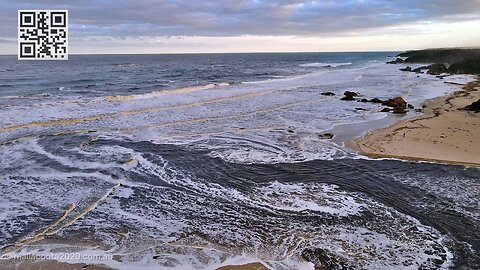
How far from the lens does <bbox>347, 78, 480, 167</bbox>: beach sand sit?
12.8 metres

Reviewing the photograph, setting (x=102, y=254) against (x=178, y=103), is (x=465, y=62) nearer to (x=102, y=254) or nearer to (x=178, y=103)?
(x=178, y=103)

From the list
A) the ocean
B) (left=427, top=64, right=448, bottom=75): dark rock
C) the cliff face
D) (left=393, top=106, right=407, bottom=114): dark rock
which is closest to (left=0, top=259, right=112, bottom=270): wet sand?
the ocean

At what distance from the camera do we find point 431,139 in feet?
48.8

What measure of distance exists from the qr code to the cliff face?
4761cm

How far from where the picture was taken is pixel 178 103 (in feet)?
84.6

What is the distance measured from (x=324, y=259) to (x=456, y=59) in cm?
7247

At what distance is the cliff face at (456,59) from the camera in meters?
49.8

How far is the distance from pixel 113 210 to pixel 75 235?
127cm

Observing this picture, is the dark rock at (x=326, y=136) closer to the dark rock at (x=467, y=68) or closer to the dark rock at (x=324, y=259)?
the dark rock at (x=324, y=259)

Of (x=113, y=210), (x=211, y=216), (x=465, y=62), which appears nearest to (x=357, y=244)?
(x=211, y=216)

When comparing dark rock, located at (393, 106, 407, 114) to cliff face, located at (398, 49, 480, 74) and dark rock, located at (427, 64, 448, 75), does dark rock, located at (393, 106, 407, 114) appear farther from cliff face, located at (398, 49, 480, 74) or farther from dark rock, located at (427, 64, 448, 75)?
dark rock, located at (427, 64, 448, 75)

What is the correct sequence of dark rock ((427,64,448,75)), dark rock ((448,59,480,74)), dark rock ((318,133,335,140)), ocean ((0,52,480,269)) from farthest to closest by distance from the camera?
dark rock ((427,64,448,75)) → dark rock ((448,59,480,74)) → dark rock ((318,133,335,140)) → ocean ((0,52,480,269))

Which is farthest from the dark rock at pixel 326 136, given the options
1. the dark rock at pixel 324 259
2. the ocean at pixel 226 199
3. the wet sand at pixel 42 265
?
the wet sand at pixel 42 265

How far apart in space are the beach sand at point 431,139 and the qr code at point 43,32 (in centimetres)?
1441
